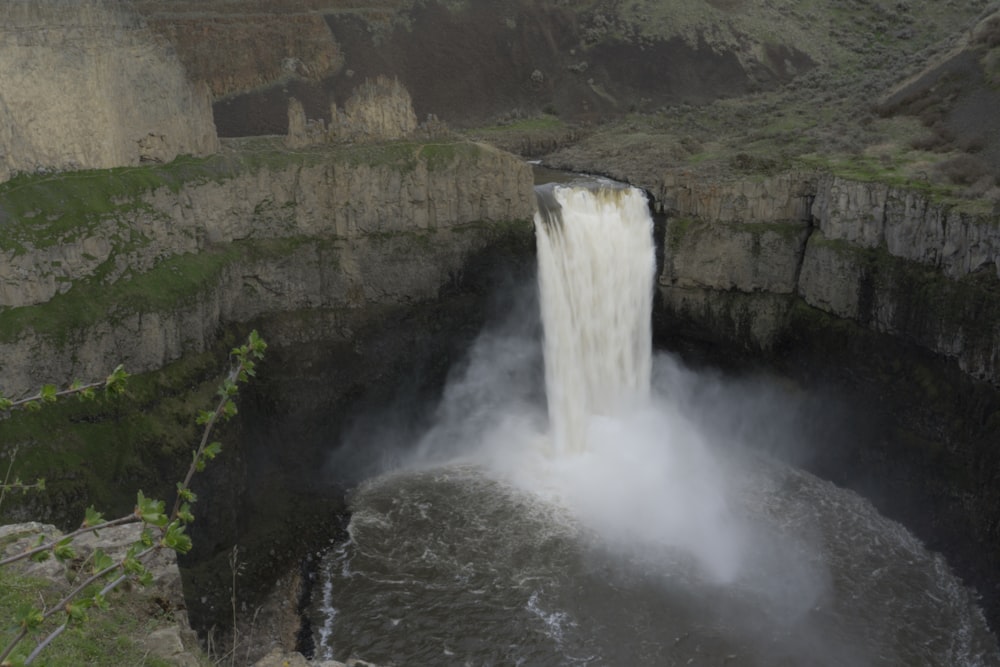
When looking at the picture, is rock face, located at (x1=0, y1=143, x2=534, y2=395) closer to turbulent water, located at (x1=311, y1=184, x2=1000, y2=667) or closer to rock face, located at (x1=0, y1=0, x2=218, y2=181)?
rock face, located at (x1=0, y1=0, x2=218, y2=181)

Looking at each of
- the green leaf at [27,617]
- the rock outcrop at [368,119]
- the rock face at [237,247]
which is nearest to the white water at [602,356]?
the rock face at [237,247]

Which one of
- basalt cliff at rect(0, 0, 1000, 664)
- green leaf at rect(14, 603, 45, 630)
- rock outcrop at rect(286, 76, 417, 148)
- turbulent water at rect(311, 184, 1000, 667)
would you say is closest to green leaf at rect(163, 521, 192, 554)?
green leaf at rect(14, 603, 45, 630)

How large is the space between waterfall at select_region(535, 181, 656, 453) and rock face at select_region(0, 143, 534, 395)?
2270mm

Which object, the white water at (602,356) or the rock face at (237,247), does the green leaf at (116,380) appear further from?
the white water at (602,356)

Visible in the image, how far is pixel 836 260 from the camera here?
106 ft

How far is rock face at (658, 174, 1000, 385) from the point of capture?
2730 cm

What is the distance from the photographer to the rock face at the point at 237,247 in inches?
1025

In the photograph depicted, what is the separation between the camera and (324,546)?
95.2 ft

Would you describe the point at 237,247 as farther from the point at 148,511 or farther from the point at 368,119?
the point at 148,511

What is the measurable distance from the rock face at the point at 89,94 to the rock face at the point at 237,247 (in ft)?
5.45

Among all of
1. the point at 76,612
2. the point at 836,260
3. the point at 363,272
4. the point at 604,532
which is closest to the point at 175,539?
the point at 76,612

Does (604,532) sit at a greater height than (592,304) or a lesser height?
lesser

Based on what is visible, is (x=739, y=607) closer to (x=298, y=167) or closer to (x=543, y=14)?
(x=298, y=167)

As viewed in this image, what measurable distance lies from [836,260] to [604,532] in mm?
12821
